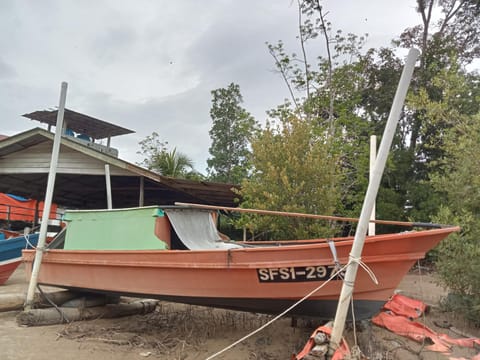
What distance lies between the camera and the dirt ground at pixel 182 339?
14.9ft

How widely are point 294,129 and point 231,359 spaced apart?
236 inches

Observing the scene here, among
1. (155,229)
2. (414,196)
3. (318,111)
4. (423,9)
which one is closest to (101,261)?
(155,229)

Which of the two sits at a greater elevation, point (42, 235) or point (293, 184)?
point (293, 184)

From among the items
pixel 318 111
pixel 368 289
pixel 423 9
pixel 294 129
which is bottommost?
pixel 368 289

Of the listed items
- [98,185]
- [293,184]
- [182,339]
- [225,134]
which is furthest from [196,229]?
[225,134]

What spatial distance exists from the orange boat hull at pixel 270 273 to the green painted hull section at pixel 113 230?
235 mm

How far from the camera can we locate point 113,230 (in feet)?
18.3

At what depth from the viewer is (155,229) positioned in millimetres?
5109

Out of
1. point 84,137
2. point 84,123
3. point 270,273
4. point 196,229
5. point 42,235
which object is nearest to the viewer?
point 270,273

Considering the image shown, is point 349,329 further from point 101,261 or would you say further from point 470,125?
point 470,125

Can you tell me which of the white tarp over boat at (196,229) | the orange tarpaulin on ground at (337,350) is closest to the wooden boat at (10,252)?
the white tarp over boat at (196,229)

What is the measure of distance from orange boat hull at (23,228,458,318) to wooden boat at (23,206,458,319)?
0.01 metres

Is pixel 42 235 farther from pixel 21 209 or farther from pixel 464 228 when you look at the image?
pixel 21 209

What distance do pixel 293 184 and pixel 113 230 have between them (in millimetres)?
4413
